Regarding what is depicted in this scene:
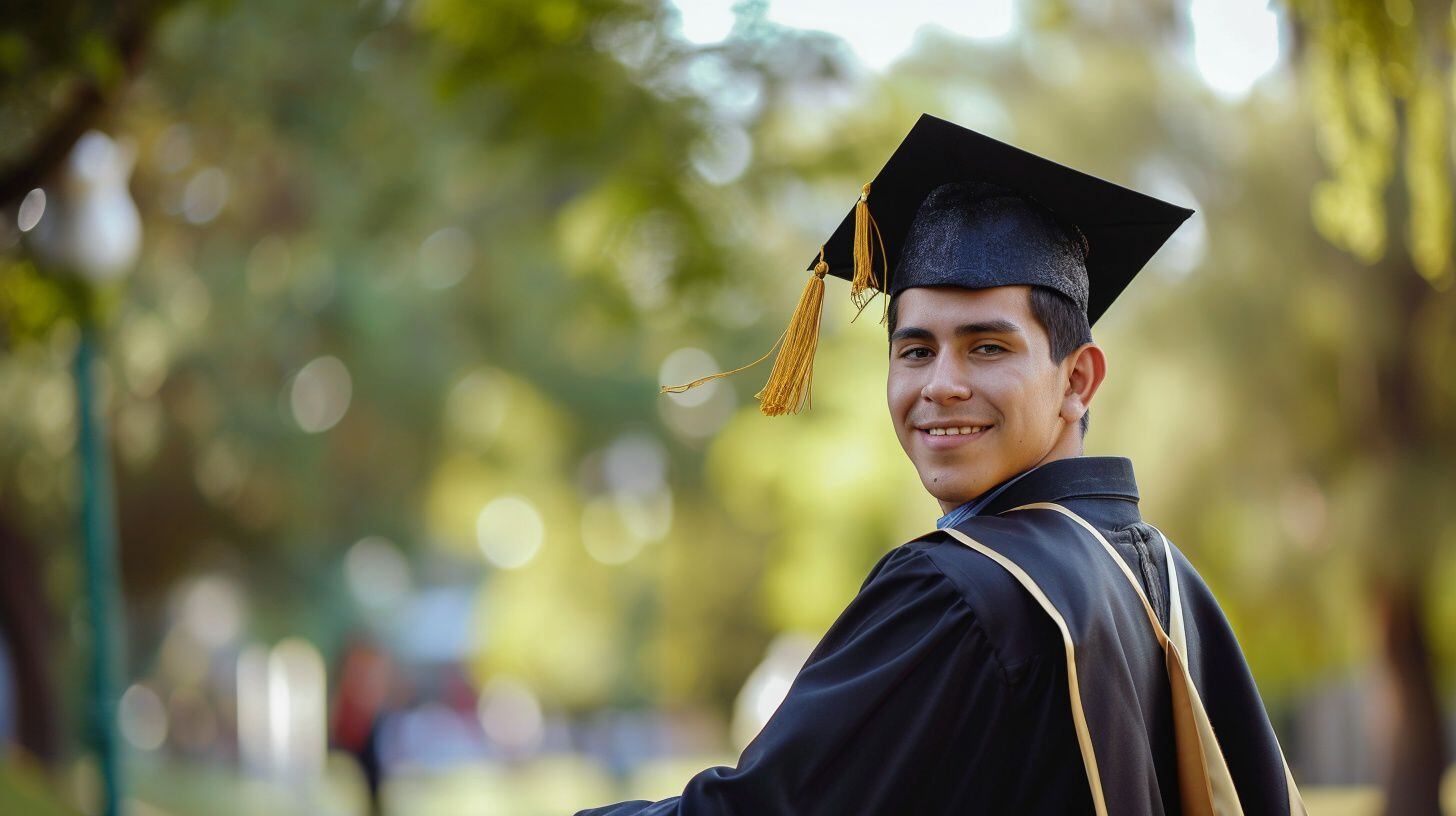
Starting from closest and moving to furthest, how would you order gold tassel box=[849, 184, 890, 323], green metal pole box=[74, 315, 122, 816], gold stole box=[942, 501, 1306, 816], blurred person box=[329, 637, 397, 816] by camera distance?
gold stole box=[942, 501, 1306, 816] < gold tassel box=[849, 184, 890, 323] < green metal pole box=[74, 315, 122, 816] < blurred person box=[329, 637, 397, 816]

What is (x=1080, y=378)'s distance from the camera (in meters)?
2.20

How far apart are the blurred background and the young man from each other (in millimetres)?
1539

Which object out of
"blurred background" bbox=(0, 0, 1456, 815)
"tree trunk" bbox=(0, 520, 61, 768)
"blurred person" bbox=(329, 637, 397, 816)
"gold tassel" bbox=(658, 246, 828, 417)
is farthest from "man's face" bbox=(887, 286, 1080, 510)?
"tree trunk" bbox=(0, 520, 61, 768)

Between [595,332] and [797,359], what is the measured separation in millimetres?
6818

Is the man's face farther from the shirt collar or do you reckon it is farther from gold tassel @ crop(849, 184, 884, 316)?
gold tassel @ crop(849, 184, 884, 316)

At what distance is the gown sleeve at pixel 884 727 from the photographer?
1834 mm

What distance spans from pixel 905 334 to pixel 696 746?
33.6 meters

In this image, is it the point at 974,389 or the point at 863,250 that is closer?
the point at 974,389

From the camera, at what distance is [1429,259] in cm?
351

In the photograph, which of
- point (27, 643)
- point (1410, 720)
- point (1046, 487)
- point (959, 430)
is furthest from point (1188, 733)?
point (27, 643)

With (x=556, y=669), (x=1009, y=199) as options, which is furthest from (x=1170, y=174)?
(x=556, y=669)

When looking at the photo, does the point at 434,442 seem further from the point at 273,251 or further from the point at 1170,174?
the point at 1170,174

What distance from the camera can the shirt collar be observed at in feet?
6.91

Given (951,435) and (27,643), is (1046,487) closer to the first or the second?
(951,435)
